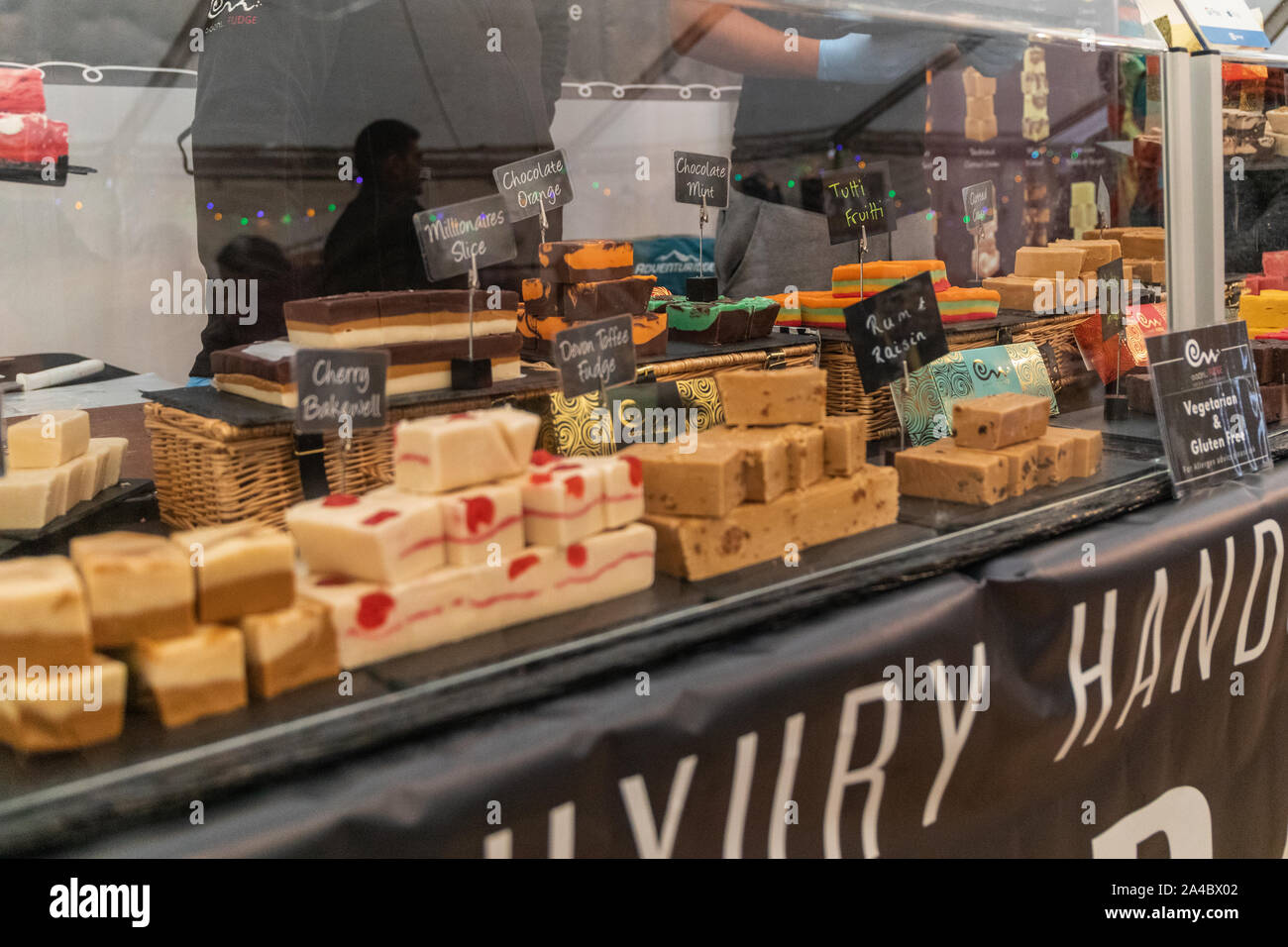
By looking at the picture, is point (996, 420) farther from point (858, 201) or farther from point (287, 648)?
point (287, 648)

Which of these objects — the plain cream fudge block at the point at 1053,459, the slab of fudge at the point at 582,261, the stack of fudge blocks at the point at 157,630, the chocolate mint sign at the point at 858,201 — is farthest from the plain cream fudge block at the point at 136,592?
the chocolate mint sign at the point at 858,201

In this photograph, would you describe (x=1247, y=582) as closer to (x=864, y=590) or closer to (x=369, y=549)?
(x=864, y=590)

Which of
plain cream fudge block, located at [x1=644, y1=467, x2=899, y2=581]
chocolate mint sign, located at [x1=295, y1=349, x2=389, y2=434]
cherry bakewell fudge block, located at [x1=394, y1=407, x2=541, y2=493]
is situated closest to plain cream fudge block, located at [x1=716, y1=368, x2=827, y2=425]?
plain cream fudge block, located at [x1=644, y1=467, x2=899, y2=581]

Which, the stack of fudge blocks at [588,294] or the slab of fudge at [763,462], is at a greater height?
the stack of fudge blocks at [588,294]

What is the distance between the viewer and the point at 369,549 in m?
1.38

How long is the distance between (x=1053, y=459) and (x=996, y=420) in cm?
20

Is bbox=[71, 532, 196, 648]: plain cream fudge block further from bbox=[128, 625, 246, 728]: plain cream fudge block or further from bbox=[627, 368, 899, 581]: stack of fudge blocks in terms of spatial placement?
bbox=[627, 368, 899, 581]: stack of fudge blocks

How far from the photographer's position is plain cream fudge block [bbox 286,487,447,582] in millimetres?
1374

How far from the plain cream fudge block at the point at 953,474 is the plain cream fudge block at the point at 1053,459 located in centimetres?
14

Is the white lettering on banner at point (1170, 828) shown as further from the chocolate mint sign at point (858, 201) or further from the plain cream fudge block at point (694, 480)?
the chocolate mint sign at point (858, 201)

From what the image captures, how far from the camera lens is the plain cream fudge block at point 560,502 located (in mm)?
1508

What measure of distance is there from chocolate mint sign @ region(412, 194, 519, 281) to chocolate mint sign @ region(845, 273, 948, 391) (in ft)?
2.27

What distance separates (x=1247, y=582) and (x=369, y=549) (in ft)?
6.03
